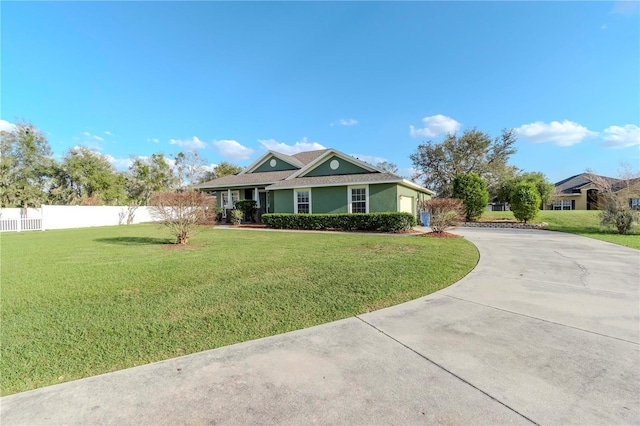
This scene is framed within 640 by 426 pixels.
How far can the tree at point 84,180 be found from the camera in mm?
28281

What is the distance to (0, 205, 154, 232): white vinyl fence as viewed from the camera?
17.3m

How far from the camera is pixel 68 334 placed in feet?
10.6

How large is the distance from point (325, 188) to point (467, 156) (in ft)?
74.1

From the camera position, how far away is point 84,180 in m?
29.1

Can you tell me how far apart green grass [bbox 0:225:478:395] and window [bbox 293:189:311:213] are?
9094 mm

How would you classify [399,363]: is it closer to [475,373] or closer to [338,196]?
[475,373]

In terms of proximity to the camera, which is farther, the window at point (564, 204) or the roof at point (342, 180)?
the window at point (564, 204)

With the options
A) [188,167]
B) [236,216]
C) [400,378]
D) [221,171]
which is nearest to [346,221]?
[236,216]

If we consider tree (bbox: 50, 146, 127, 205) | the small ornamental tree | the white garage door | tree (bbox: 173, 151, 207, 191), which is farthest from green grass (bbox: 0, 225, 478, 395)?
tree (bbox: 173, 151, 207, 191)

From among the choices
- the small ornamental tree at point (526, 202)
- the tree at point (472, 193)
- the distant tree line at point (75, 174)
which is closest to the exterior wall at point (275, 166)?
the distant tree line at point (75, 174)

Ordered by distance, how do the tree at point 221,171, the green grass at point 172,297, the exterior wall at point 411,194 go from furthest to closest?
the tree at point 221,171 < the exterior wall at point 411,194 < the green grass at point 172,297

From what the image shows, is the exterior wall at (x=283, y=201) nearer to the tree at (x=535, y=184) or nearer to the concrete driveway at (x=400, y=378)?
the concrete driveway at (x=400, y=378)

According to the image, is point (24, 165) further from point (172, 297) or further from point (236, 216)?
point (172, 297)

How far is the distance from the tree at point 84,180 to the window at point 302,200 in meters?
22.9
